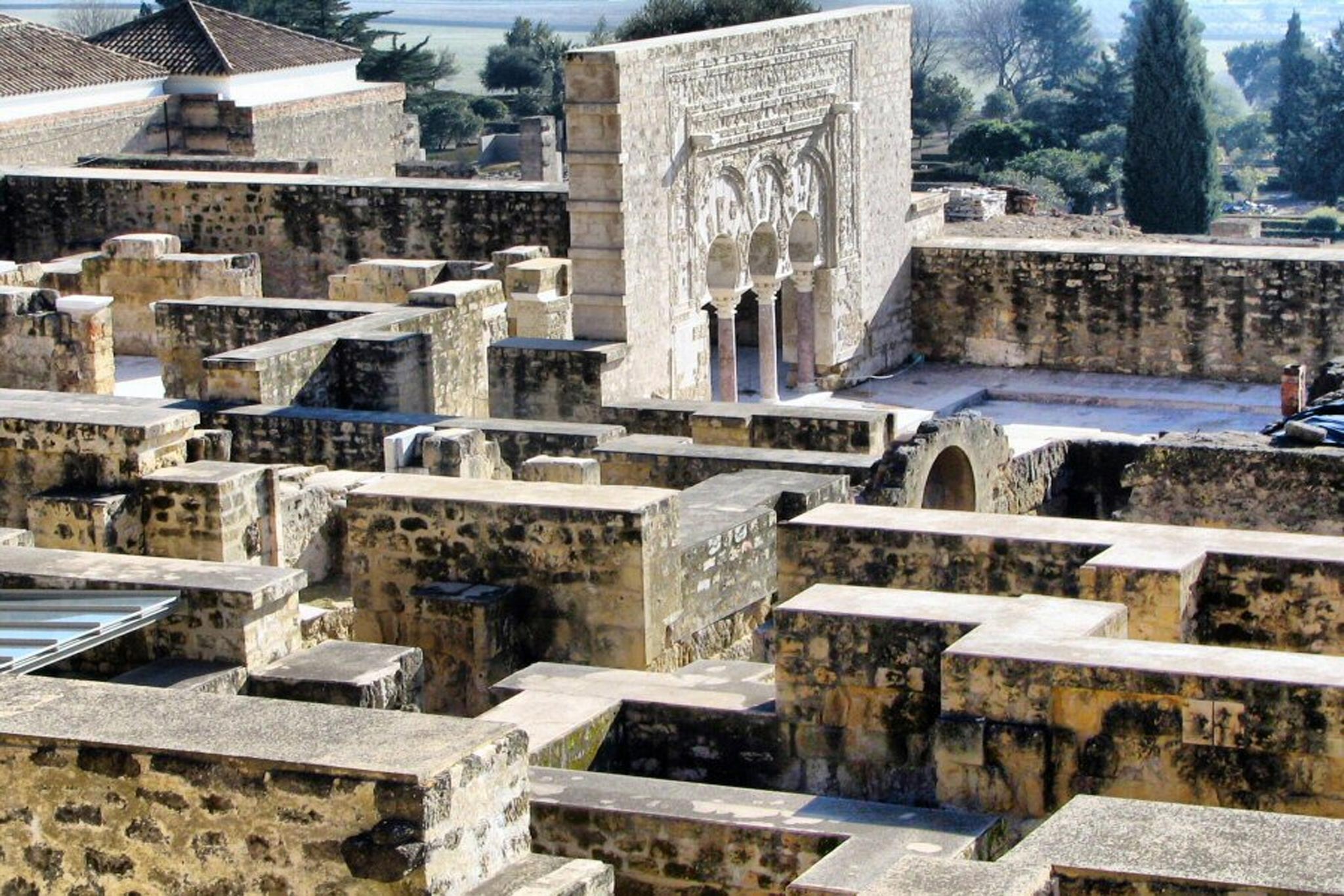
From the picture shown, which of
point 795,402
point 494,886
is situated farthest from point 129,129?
point 494,886

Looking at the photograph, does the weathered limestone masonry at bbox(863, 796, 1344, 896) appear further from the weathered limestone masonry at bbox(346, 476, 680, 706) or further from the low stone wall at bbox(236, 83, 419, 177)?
the low stone wall at bbox(236, 83, 419, 177)

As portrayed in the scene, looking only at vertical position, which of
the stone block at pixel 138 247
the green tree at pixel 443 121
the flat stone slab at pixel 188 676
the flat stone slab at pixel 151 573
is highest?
the green tree at pixel 443 121

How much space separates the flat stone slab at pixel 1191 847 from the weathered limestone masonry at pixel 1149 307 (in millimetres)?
16792

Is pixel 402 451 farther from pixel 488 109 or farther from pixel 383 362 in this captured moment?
pixel 488 109

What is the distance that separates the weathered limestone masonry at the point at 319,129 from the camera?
33812 millimetres

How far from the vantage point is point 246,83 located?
35.6m

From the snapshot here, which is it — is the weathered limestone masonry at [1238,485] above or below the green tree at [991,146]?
below

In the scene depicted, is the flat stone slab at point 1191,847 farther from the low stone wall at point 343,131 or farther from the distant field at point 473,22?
the distant field at point 473,22

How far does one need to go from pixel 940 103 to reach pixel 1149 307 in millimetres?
57866

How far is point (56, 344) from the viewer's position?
64.5ft

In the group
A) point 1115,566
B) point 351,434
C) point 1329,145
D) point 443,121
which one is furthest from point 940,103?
point 1115,566

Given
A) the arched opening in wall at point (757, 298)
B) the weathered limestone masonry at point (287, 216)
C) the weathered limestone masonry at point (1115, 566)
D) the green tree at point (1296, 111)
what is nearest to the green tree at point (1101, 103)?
the green tree at point (1296, 111)

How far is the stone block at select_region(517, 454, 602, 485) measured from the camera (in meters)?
14.3

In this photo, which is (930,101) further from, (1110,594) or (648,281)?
(1110,594)
